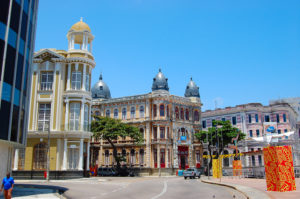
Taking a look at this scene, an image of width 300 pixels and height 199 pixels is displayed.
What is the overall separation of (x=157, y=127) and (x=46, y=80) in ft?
80.7

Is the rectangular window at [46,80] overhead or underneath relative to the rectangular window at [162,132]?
overhead

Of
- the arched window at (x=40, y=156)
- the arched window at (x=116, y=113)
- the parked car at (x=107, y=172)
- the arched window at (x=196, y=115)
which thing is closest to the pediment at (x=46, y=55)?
the arched window at (x=40, y=156)

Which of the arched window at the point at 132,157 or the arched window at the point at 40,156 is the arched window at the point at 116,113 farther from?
the arched window at the point at 40,156

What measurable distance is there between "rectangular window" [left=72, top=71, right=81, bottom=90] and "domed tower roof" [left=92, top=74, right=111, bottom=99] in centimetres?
2841

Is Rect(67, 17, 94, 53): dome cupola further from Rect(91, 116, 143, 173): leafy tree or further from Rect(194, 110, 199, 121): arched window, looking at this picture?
Rect(194, 110, 199, 121): arched window

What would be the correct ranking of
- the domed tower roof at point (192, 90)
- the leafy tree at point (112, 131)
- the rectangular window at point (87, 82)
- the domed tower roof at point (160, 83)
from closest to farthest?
the rectangular window at point (87, 82), the leafy tree at point (112, 131), the domed tower roof at point (160, 83), the domed tower roof at point (192, 90)

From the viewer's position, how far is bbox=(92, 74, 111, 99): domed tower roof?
7043 cm

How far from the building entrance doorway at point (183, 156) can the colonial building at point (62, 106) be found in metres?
24.5

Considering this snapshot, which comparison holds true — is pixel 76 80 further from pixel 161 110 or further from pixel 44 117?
pixel 161 110

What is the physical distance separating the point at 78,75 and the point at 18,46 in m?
18.9

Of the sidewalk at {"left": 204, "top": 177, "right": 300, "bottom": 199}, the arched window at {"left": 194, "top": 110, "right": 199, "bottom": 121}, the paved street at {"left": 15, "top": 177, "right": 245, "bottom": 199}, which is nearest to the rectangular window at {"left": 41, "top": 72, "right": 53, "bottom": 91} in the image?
the paved street at {"left": 15, "top": 177, "right": 245, "bottom": 199}

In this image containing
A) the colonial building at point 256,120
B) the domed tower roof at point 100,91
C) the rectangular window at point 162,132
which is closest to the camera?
the rectangular window at point 162,132

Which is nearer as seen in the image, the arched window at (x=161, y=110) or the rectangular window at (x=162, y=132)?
the rectangular window at (x=162, y=132)

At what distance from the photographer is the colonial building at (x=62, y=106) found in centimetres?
3938
